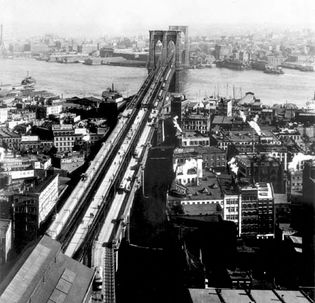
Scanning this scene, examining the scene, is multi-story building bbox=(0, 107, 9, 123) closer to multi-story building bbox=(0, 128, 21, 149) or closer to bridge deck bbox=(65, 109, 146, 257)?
multi-story building bbox=(0, 128, 21, 149)

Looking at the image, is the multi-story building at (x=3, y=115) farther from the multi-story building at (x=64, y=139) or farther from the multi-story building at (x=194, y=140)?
the multi-story building at (x=194, y=140)

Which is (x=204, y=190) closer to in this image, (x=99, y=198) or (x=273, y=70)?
(x=99, y=198)

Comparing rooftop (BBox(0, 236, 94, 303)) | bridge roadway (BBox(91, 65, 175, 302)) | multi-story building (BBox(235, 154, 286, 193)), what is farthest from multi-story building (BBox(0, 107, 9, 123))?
rooftop (BBox(0, 236, 94, 303))

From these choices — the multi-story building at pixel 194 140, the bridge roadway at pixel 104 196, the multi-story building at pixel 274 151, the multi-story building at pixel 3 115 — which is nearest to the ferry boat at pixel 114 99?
the multi-story building at pixel 3 115

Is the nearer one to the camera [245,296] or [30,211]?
[245,296]

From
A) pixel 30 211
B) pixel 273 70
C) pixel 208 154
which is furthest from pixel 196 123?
pixel 273 70

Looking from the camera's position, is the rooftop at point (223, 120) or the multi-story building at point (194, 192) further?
the rooftop at point (223, 120)

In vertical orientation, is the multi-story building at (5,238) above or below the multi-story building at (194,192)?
below

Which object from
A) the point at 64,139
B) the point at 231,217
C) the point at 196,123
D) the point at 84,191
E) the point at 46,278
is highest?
the point at 46,278
